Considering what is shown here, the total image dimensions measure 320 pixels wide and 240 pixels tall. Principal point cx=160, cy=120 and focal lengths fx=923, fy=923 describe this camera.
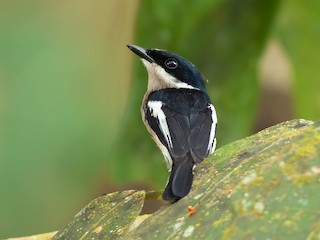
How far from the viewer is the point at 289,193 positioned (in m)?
1.88

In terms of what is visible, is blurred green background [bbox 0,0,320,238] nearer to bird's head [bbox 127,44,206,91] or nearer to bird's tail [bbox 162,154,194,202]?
bird's head [bbox 127,44,206,91]

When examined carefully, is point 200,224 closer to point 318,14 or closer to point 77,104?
point 77,104

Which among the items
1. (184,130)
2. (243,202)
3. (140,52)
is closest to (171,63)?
(140,52)

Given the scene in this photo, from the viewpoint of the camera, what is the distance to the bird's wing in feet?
10.7

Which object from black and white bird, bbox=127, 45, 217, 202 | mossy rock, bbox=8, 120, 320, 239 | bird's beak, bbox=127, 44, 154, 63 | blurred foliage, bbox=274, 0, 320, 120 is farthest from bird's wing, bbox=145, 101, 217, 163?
mossy rock, bbox=8, 120, 320, 239

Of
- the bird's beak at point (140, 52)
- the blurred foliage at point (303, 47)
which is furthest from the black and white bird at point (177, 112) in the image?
the blurred foliage at point (303, 47)

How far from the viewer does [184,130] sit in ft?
11.1

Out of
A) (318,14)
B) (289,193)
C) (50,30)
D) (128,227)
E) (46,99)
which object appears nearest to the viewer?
(289,193)

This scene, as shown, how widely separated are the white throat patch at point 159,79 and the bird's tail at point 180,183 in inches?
41.6

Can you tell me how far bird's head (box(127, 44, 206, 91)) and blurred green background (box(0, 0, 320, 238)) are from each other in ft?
0.20

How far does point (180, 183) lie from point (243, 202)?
1.91 feet

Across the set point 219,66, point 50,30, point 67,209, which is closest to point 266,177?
point 67,209

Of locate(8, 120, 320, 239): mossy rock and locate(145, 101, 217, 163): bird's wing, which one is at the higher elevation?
locate(8, 120, 320, 239): mossy rock

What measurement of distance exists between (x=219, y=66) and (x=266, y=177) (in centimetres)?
241
